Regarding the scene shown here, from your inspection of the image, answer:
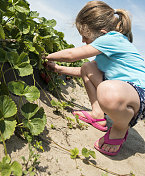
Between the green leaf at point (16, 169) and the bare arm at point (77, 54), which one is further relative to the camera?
the bare arm at point (77, 54)

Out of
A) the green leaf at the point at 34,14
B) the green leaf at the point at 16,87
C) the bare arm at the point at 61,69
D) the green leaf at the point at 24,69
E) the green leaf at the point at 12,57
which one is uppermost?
the green leaf at the point at 34,14

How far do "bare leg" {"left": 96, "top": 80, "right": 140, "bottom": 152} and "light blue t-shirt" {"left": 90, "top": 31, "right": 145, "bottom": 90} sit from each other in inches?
7.8

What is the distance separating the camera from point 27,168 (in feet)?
3.32

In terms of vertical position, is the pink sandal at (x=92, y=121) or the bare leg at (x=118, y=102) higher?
the bare leg at (x=118, y=102)

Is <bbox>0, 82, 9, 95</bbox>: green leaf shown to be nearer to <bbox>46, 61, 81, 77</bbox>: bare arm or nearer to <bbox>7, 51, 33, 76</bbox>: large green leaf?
<bbox>7, 51, 33, 76</bbox>: large green leaf

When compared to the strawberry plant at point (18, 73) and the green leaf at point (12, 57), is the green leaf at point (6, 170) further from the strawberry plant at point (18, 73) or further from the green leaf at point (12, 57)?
the green leaf at point (12, 57)

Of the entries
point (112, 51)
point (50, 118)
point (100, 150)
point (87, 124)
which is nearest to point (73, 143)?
point (100, 150)

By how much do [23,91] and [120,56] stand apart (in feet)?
2.98

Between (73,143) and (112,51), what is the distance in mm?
820

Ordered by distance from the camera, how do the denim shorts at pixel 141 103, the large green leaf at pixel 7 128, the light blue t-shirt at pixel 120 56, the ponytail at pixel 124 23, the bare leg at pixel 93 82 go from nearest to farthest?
the large green leaf at pixel 7 128 → the denim shorts at pixel 141 103 → the light blue t-shirt at pixel 120 56 → the ponytail at pixel 124 23 → the bare leg at pixel 93 82

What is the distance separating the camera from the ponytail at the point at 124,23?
178 centimetres

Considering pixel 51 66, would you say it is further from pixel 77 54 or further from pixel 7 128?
pixel 7 128

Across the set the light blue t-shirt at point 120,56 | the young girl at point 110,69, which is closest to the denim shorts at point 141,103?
the young girl at point 110,69

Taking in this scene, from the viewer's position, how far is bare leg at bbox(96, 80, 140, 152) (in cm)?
135
